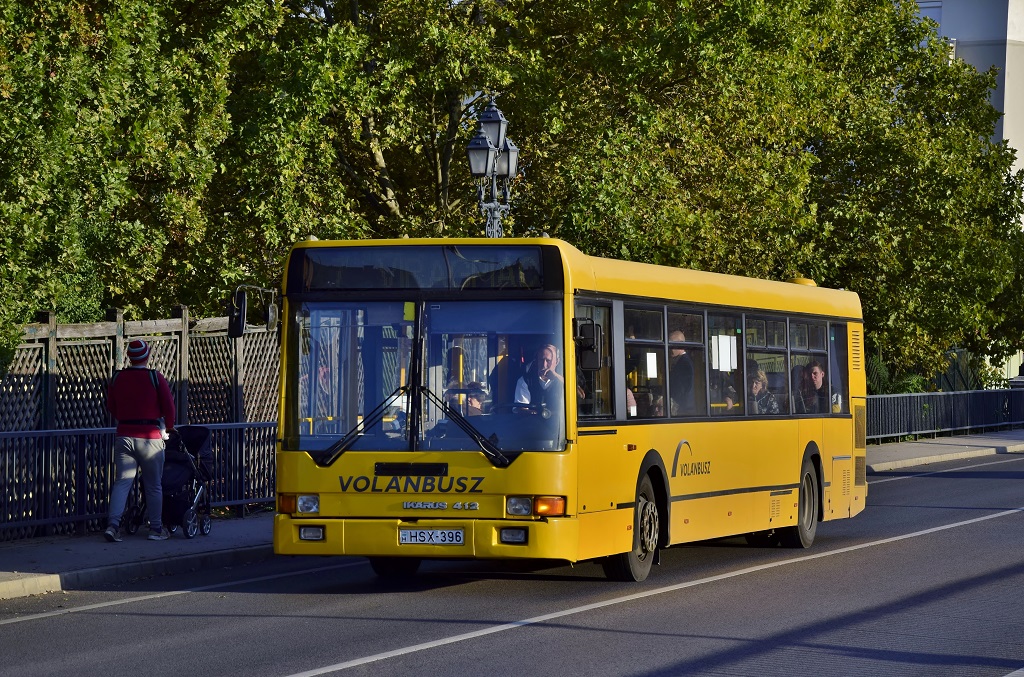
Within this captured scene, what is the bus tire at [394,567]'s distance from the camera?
14008 mm

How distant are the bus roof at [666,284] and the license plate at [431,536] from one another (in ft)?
6.49

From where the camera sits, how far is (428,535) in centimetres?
1229

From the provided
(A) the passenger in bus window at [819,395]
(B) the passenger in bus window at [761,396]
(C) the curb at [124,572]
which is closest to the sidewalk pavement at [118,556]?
(C) the curb at [124,572]

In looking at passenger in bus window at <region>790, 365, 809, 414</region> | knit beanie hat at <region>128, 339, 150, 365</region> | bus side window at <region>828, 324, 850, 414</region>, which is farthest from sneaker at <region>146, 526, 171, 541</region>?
bus side window at <region>828, 324, 850, 414</region>

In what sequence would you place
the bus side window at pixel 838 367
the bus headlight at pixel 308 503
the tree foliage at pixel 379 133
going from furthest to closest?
the tree foliage at pixel 379 133 < the bus side window at pixel 838 367 < the bus headlight at pixel 308 503

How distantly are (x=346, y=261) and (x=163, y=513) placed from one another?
4907 millimetres

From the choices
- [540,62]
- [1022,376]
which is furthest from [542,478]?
[1022,376]

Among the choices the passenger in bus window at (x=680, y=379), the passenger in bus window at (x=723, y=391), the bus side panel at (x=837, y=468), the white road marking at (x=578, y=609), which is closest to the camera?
the white road marking at (x=578, y=609)

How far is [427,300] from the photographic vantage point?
41.5ft

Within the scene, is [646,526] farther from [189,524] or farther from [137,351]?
[137,351]

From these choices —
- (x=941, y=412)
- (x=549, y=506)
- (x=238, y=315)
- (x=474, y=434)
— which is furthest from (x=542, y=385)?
(x=941, y=412)

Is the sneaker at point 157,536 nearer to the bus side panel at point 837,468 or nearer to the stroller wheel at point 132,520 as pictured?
the stroller wheel at point 132,520

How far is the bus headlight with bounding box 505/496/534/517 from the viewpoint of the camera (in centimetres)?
1223

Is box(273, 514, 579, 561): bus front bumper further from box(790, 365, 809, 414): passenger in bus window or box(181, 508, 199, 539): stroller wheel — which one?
box(790, 365, 809, 414): passenger in bus window
